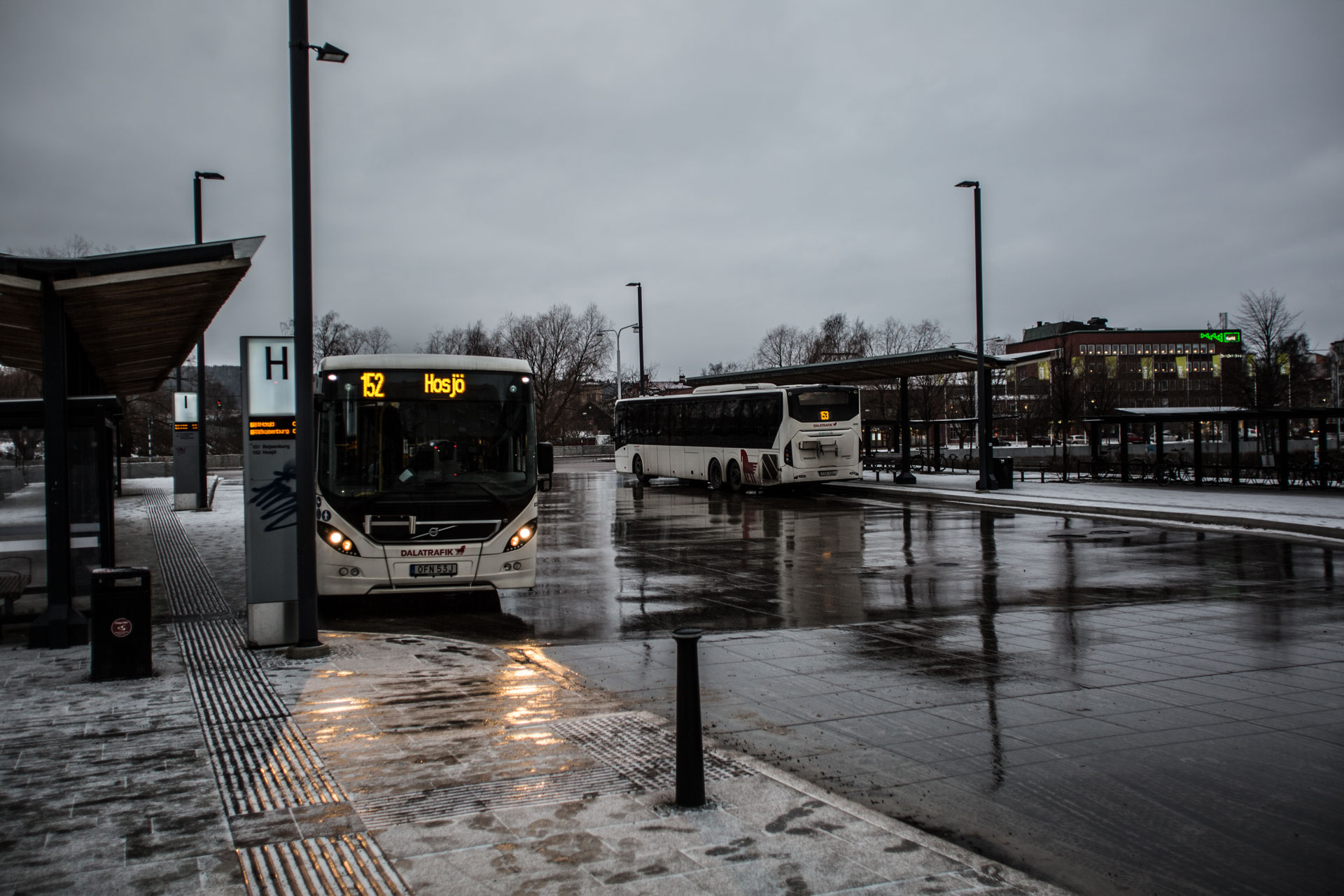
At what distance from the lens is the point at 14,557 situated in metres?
10.2

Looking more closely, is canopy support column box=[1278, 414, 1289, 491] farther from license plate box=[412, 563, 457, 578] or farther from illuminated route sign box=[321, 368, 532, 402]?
license plate box=[412, 563, 457, 578]

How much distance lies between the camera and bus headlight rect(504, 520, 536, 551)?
11.1 m

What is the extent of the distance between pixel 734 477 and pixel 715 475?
4.60 feet

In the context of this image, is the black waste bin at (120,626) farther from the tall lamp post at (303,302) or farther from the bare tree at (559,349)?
the bare tree at (559,349)

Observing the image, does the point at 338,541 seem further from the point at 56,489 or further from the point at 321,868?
the point at 321,868

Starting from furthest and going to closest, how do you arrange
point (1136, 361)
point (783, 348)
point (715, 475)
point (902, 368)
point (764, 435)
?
1. point (1136, 361)
2. point (783, 348)
3. point (715, 475)
4. point (902, 368)
5. point (764, 435)

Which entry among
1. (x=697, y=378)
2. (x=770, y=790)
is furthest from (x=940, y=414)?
(x=770, y=790)

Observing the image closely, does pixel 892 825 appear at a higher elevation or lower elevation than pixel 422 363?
lower

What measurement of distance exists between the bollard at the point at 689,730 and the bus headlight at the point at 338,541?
6862 mm

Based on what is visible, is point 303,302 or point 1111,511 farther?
point 1111,511

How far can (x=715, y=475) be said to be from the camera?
3341 centimetres

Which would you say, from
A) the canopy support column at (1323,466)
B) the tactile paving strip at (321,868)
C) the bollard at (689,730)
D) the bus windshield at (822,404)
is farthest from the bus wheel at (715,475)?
the tactile paving strip at (321,868)

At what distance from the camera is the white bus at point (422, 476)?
35.2 ft

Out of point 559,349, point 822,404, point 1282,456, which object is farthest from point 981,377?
point 559,349
